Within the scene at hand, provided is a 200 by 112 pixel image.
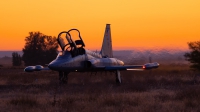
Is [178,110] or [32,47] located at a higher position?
[32,47]

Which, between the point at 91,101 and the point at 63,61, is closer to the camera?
the point at 91,101

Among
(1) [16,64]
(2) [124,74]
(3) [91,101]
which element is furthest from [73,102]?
(1) [16,64]

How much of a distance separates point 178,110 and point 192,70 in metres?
30.1

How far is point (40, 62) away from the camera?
73.1 metres

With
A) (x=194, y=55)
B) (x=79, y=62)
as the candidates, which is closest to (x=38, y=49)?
(x=194, y=55)

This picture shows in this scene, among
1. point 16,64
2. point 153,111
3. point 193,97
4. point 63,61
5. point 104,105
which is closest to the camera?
point 153,111

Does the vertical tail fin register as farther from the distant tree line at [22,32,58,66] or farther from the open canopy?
the distant tree line at [22,32,58,66]

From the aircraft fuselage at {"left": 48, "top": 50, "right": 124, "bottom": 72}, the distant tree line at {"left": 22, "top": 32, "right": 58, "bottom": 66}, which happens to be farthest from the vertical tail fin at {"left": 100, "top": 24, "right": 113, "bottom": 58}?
the distant tree line at {"left": 22, "top": 32, "right": 58, "bottom": 66}

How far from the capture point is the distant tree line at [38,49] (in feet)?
241

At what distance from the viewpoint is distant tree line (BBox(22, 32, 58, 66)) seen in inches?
2891

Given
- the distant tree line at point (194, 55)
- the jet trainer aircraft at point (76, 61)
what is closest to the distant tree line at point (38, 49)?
the distant tree line at point (194, 55)

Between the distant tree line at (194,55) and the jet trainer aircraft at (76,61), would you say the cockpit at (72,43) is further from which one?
the distant tree line at (194,55)

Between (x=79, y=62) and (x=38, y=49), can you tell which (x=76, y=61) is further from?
(x=38, y=49)

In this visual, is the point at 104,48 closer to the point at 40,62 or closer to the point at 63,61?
the point at 63,61
